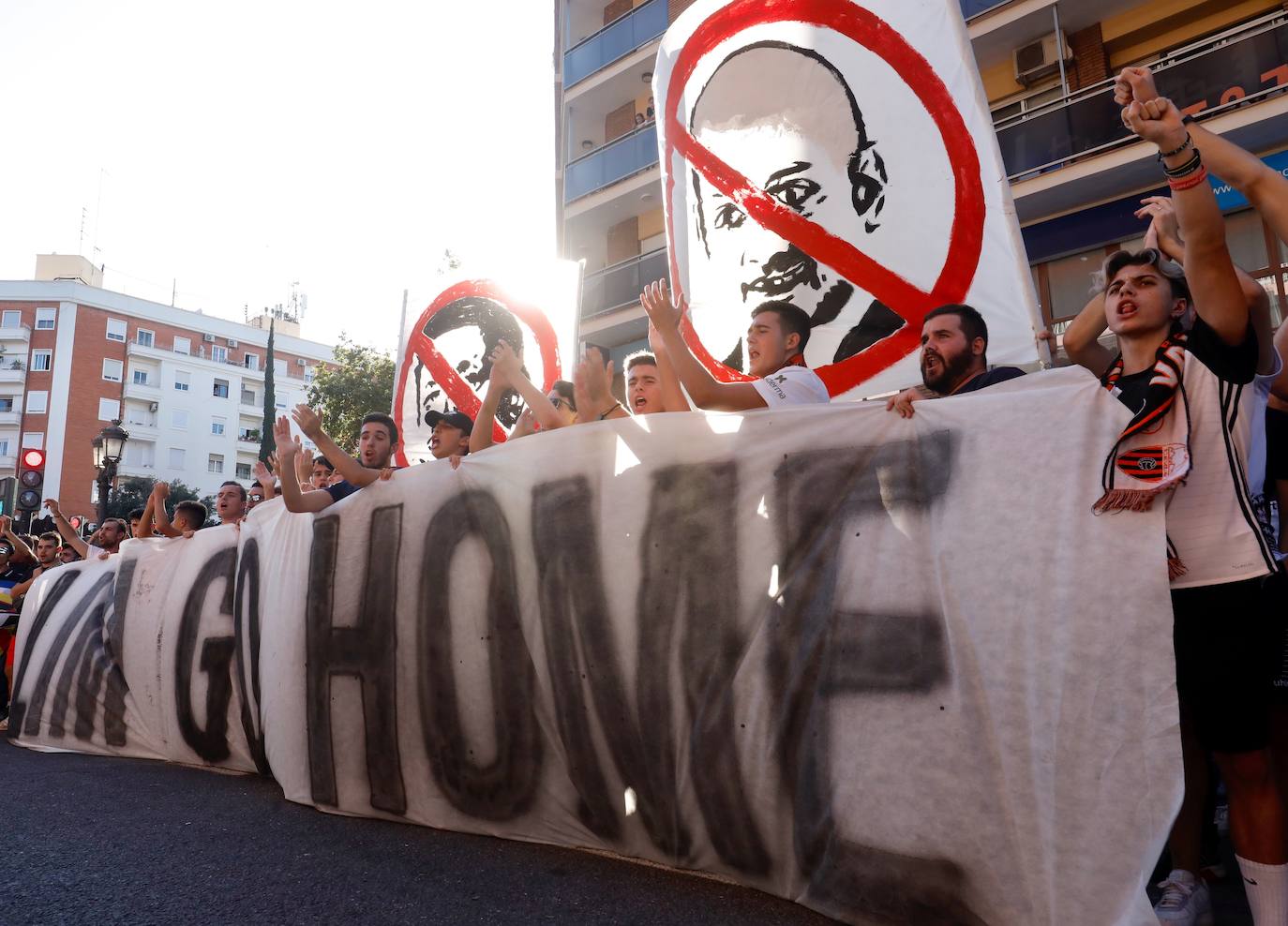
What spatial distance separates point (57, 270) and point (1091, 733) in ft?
206

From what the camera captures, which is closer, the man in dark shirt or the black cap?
the man in dark shirt

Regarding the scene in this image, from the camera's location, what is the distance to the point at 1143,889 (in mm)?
1966

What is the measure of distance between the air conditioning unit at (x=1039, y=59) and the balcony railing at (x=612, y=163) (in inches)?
232

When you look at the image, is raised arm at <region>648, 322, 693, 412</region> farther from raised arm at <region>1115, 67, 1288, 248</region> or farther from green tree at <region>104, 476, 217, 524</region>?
green tree at <region>104, 476, 217, 524</region>

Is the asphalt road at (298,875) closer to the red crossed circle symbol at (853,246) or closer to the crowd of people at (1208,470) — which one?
the crowd of people at (1208,470)

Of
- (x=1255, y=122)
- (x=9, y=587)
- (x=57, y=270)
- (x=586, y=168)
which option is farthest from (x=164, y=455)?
(x=1255, y=122)

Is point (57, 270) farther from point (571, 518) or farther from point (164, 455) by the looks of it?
point (571, 518)

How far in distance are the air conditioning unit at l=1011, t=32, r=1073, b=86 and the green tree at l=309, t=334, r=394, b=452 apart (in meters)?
16.5

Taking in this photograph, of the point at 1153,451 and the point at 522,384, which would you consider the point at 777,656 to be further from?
the point at 522,384

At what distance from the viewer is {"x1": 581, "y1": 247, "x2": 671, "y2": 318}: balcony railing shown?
15.7m

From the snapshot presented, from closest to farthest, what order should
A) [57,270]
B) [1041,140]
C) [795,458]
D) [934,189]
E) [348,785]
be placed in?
[795,458]
[348,785]
[934,189]
[1041,140]
[57,270]

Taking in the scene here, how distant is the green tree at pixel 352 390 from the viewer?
23609 mm

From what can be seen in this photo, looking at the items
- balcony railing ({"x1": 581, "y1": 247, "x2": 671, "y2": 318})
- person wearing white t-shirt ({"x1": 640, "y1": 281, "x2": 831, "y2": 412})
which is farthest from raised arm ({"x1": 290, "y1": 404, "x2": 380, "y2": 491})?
balcony railing ({"x1": 581, "y1": 247, "x2": 671, "y2": 318})

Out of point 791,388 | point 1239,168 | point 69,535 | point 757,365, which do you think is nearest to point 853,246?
point 757,365
